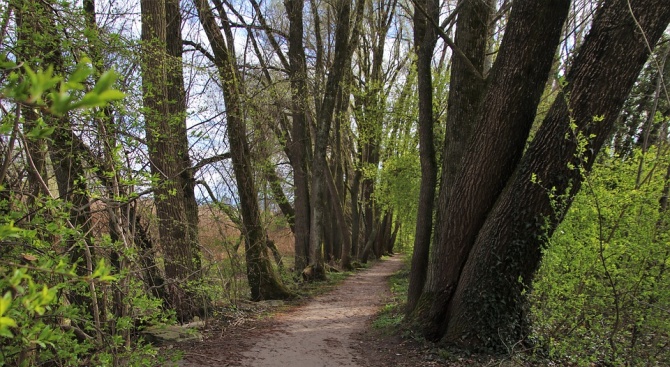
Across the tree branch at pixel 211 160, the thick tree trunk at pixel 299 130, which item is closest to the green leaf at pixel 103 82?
the tree branch at pixel 211 160

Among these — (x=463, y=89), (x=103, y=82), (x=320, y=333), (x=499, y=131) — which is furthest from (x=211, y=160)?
(x=103, y=82)

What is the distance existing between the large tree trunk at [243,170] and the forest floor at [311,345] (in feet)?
3.27

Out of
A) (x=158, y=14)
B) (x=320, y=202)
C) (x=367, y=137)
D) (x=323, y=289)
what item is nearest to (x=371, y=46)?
(x=367, y=137)

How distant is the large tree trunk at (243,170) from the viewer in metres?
8.67

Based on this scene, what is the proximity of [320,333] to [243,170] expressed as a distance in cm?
403

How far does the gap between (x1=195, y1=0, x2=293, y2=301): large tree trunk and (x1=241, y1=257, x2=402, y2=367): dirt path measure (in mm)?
1182

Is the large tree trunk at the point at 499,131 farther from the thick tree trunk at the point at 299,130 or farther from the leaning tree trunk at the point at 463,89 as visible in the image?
the thick tree trunk at the point at 299,130

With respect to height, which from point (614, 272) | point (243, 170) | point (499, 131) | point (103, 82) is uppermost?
point (243, 170)

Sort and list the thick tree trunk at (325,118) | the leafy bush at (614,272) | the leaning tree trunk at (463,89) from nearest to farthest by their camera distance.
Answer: the leafy bush at (614,272) < the leaning tree trunk at (463,89) < the thick tree trunk at (325,118)

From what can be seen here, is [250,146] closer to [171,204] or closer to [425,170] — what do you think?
[171,204]

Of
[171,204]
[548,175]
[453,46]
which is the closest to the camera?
[548,175]

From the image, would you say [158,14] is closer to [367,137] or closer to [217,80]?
[217,80]

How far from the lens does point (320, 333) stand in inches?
295

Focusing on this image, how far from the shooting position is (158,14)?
6434 millimetres
